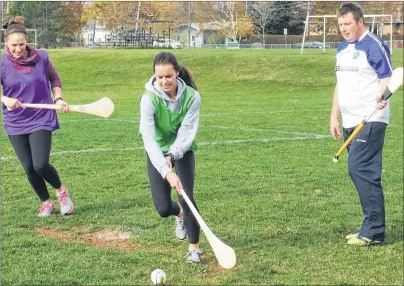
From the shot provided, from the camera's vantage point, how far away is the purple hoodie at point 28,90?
673 centimetres

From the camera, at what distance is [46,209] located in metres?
7.11

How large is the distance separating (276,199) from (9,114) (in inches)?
126

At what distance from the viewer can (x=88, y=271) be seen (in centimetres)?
513

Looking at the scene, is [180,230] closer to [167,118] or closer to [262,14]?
[167,118]

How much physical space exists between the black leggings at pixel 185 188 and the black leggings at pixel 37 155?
1784 mm

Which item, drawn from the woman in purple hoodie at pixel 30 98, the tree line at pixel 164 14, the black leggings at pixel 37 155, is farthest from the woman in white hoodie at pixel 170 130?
the tree line at pixel 164 14

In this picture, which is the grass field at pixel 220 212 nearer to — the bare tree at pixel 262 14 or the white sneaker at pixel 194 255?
the white sneaker at pixel 194 255

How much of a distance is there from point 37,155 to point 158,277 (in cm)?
260

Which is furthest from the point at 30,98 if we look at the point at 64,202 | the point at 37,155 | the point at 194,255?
the point at 194,255

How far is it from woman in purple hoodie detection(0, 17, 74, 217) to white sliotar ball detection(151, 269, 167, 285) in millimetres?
2491

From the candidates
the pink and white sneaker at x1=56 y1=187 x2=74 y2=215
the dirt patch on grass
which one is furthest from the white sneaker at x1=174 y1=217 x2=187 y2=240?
the pink and white sneaker at x1=56 y1=187 x2=74 y2=215

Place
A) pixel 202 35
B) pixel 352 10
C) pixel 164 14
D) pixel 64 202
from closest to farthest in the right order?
pixel 352 10, pixel 64 202, pixel 164 14, pixel 202 35

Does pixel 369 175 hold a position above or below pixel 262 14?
below

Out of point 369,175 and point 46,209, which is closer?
point 369,175
